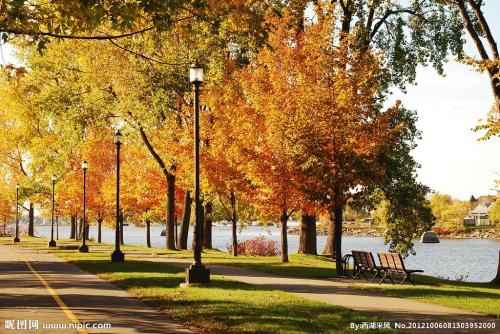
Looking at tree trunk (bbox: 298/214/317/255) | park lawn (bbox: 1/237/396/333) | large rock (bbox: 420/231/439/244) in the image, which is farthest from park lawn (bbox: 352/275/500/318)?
large rock (bbox: 420/231/439/244)

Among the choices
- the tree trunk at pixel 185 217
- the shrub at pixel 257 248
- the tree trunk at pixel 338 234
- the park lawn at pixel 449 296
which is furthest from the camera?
the tree trunk at pixel 185 217

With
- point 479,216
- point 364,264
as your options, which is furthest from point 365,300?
point 479,216

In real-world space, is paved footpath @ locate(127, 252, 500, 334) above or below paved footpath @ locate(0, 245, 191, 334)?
below

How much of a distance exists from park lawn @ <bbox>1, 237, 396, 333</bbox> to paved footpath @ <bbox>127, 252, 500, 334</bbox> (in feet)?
2.24

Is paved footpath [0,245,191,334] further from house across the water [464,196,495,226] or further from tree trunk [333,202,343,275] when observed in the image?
house across the water [464,196,495,226]

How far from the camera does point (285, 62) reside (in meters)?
26.9

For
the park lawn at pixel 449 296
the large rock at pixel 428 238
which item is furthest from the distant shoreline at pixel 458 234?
the park lawn at pixel 449 296

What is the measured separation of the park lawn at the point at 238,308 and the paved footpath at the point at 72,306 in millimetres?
441

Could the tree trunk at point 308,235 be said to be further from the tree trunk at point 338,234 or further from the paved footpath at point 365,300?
the paved footpath at point 365,300

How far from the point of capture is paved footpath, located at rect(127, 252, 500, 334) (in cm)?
1249

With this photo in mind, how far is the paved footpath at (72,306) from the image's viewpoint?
1138 centimetres

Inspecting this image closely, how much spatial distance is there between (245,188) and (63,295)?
1477cm

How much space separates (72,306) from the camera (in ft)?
45.2

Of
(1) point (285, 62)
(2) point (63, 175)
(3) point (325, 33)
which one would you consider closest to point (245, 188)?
(1) point (285, 62)
